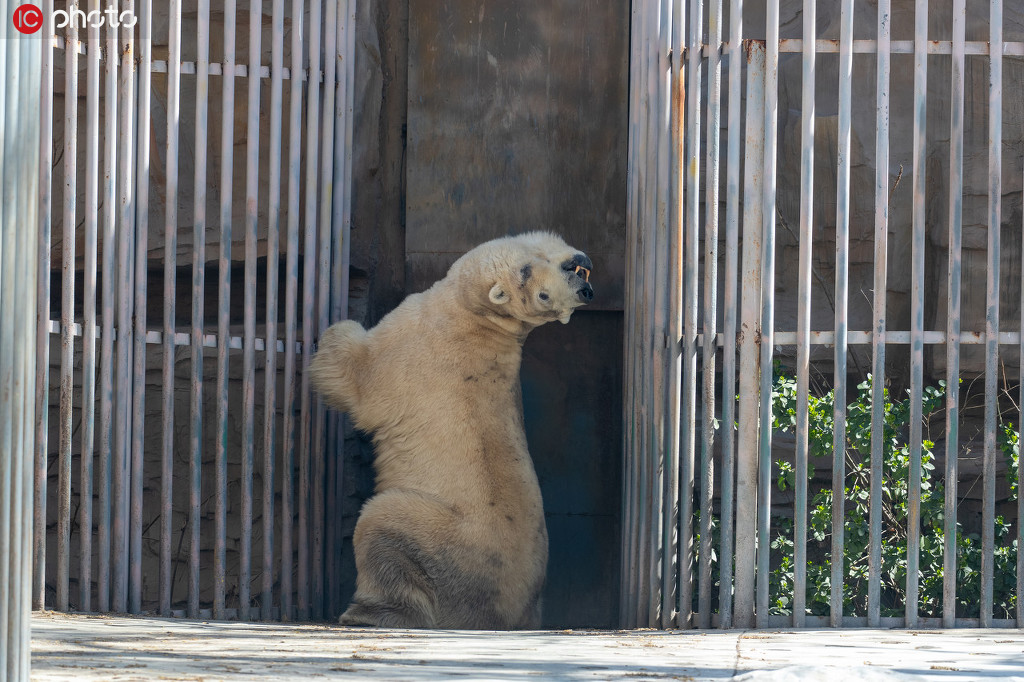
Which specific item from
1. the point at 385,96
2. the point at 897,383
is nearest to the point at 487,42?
the point at 385,96

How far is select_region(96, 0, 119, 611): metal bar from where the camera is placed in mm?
5508

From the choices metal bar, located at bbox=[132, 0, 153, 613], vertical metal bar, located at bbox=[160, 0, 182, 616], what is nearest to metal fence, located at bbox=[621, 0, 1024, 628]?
vertical metal bar, located at bbox=[160, 0, 182, 616]

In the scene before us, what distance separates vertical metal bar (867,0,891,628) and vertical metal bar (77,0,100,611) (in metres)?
3.58

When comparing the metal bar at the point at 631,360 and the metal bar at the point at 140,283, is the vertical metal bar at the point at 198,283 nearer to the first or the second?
the metal bar at the point at 140,283

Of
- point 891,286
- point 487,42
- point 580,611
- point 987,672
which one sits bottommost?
point 580,611

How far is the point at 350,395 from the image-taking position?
18.8 ft

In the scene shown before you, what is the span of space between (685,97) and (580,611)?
295 cm

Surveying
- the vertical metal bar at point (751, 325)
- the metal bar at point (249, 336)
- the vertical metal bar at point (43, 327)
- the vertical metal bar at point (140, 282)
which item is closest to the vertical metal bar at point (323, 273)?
the metal bar at point (249, 336)

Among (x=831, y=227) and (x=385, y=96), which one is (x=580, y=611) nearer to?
(x=831, y=227)

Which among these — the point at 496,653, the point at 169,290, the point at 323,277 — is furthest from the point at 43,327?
the point at 496,653

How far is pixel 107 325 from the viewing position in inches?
219

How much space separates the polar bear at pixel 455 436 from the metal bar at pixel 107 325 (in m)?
0.97

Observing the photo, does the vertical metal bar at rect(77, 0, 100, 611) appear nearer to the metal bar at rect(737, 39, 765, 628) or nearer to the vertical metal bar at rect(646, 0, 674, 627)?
the vertical metal bar at rect(646, 0, 674, 627)

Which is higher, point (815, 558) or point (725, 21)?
point (725, 21)
